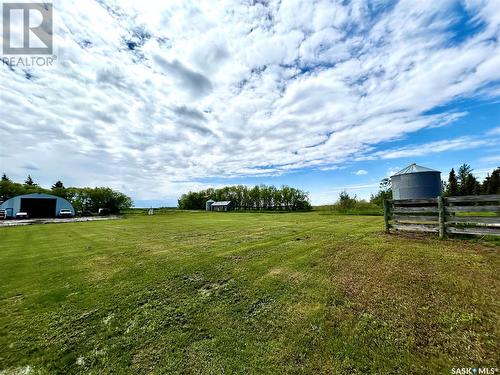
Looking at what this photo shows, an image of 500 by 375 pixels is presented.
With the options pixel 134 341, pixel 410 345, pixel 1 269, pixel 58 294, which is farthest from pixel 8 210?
pixel 410 345

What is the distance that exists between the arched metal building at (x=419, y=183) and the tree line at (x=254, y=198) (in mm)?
68171

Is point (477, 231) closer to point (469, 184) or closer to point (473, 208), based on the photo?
point (473, 208)

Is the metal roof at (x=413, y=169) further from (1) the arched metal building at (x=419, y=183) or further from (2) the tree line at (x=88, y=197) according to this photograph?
(2) the tree line at (x=88, y=197)

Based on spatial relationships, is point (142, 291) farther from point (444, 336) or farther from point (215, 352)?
point (444, 336)

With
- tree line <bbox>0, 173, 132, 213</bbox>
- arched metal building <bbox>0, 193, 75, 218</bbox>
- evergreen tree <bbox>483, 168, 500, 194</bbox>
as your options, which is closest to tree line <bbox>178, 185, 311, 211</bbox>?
tree line <bbox>0, 173, 132, 213</bbox>

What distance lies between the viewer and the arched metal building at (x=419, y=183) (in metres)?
13.0

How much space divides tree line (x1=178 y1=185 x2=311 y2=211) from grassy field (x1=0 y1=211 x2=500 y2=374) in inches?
2989

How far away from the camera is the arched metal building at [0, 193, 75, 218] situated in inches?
2012

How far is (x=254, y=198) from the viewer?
95188 millimetres

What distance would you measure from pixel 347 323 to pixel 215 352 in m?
2.19

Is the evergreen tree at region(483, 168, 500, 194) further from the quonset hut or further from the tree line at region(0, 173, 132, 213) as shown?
the tree line at region(0, 173, 132, 213)

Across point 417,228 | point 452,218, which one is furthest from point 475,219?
point 417,228

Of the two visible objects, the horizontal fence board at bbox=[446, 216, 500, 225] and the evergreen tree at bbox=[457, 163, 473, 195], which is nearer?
the horizontal fence board at bbox=[446, 216, 500, 225]

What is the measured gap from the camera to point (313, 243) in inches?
395
